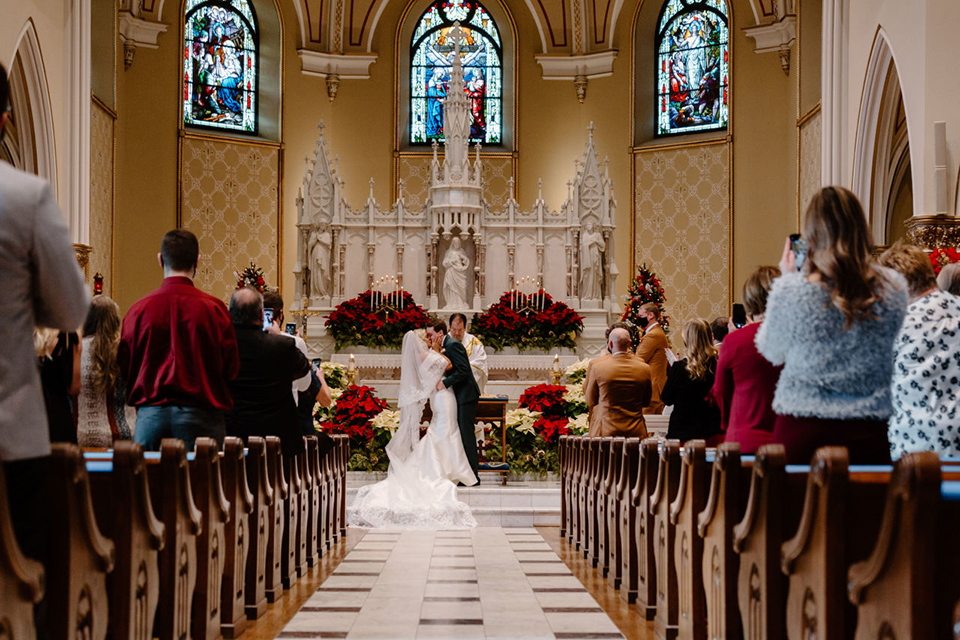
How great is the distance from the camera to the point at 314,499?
23.0 ft

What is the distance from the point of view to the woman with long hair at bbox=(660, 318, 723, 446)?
648 cm

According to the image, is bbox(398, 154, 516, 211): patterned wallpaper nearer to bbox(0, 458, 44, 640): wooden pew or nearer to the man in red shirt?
the man in red shirt

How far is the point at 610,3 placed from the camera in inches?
702

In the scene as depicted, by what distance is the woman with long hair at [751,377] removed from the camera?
4.20 meters

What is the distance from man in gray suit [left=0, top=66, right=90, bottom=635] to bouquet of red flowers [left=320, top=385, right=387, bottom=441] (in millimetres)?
8618

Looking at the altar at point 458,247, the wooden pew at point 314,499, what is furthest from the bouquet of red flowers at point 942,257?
the altar at point 458,247

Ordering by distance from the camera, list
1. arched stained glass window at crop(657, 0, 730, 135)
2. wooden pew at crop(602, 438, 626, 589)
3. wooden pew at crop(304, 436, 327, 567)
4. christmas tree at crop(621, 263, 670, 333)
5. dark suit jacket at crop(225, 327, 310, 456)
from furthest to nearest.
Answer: arched stained glass window at crop(657, 0, 730, 135) < christmas tree at crop(621, 263, 670, 333) < wooden pew at crop(304, 436, 327, 567) < wooden pew at crop(602, 438, 626, 589) < dark suit jacket at crop(225, 327, 310, 456)

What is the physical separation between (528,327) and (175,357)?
9364 millimetres

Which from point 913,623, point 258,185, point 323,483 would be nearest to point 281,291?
point 258,185

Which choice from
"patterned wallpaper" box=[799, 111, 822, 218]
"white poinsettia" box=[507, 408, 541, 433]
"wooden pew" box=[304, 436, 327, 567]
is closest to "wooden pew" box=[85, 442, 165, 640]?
"wooden pew" box=[304, 436, 327, 567]

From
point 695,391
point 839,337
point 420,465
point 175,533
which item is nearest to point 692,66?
point 420,465

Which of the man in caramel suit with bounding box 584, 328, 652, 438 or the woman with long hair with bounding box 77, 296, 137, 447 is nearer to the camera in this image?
the woman with long hair with bounding box 77, 296, 137, 447

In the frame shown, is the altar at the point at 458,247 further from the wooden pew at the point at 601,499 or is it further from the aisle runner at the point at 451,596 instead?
the wooden pew at the point at 601,499

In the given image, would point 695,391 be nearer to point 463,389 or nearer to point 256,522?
point 256,522
